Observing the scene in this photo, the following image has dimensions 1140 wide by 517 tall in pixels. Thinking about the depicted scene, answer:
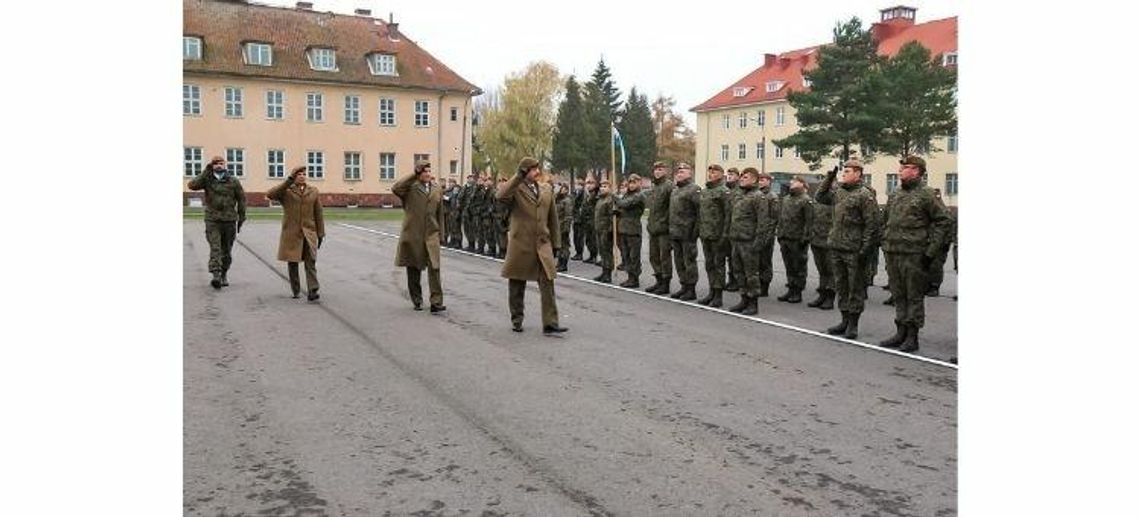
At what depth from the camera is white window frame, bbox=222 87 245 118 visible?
2170 inches

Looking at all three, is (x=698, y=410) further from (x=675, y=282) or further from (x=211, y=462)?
(x=675, y=282)

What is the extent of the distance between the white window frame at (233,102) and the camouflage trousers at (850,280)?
50.5 metres

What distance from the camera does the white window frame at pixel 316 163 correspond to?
2281 inches

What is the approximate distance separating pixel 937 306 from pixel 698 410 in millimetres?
7754

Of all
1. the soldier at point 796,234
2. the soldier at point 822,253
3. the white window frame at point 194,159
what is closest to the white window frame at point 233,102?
the white window frame at point 194,159

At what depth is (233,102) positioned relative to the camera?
55344 mm

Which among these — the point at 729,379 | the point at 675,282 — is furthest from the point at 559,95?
the point at 729,379

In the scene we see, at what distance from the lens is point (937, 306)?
1329 cm

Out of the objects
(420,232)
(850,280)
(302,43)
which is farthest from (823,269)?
(302,43)

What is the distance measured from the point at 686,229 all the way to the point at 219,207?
684 cm

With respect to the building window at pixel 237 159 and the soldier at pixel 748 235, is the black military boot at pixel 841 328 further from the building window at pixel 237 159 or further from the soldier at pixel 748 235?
the building window at pixel 237 159

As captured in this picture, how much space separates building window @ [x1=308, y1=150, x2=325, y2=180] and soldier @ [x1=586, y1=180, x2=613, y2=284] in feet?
142

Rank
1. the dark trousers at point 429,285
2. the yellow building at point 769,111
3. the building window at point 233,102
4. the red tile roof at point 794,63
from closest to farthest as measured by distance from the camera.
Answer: the dark trousers at point 429,285, the building window at point 233,102, the red tile roof at point 794,63, the yellow building at point 769,111

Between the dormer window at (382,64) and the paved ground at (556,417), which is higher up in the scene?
the dormer window at (382,64)
